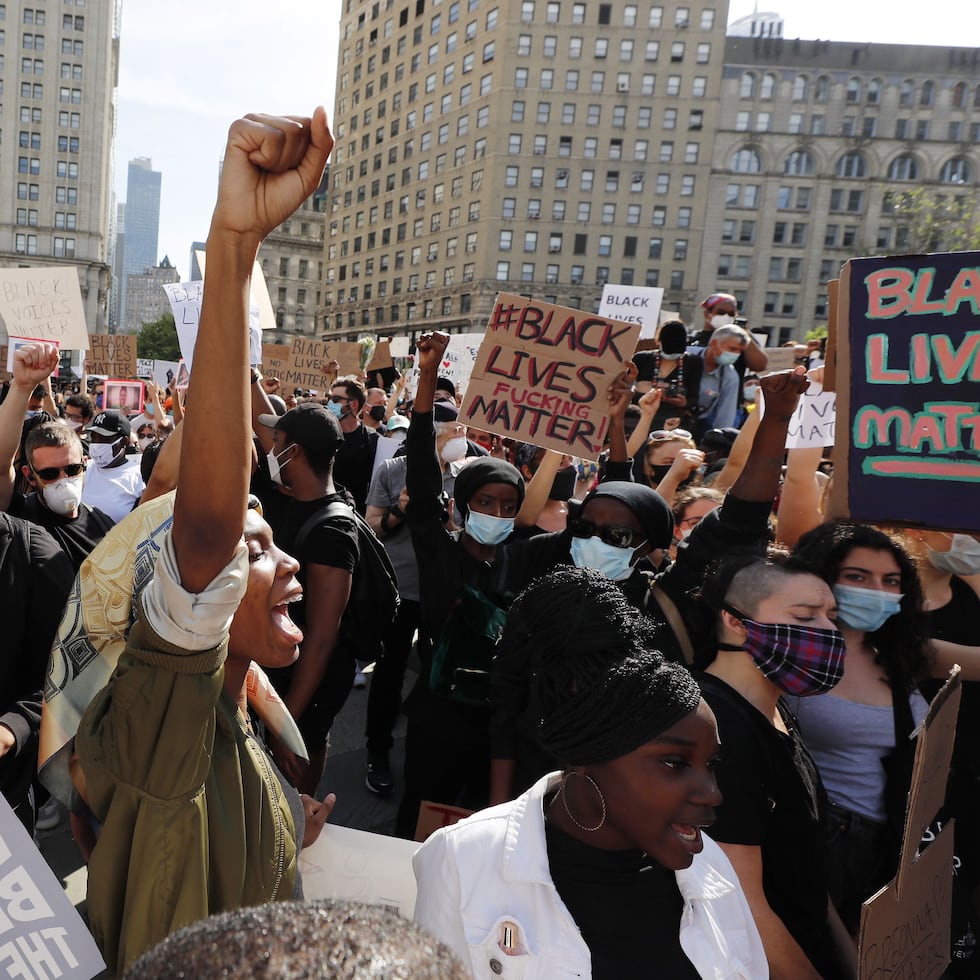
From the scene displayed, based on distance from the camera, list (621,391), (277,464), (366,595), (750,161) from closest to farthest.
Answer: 1. (366,595)
2. (277,464)
3. (621,391)
4. (750,161)

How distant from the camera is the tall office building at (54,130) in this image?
69438mm

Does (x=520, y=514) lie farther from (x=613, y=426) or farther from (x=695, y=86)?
(x=695, y=86)

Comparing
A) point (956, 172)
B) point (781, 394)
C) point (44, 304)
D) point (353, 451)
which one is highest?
point (956, 172)

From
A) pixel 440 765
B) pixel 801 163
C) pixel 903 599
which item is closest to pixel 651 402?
pixel 903 599

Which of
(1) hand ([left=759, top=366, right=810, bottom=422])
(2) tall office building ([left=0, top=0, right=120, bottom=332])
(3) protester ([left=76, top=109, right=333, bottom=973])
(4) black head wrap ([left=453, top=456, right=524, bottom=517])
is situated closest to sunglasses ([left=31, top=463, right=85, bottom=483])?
(4) black head wrap ([left=453, top=456, right=524, bottom=517])

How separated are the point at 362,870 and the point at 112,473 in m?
3.92

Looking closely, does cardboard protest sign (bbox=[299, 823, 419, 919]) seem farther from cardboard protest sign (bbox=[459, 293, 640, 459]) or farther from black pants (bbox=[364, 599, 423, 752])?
black pants (bbox=[364, 599, 423, 752])

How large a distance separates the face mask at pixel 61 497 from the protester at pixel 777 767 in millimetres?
2756

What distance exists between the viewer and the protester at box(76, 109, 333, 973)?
1.19 m

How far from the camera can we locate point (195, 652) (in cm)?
122

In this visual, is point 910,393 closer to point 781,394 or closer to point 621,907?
point 781,394

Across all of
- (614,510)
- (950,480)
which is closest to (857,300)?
(950,480)

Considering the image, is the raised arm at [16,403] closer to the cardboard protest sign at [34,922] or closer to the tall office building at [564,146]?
the cardboard protest sign at [34,922]

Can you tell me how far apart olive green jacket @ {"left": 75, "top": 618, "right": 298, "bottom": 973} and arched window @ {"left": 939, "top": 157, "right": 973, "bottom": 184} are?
248 ft
